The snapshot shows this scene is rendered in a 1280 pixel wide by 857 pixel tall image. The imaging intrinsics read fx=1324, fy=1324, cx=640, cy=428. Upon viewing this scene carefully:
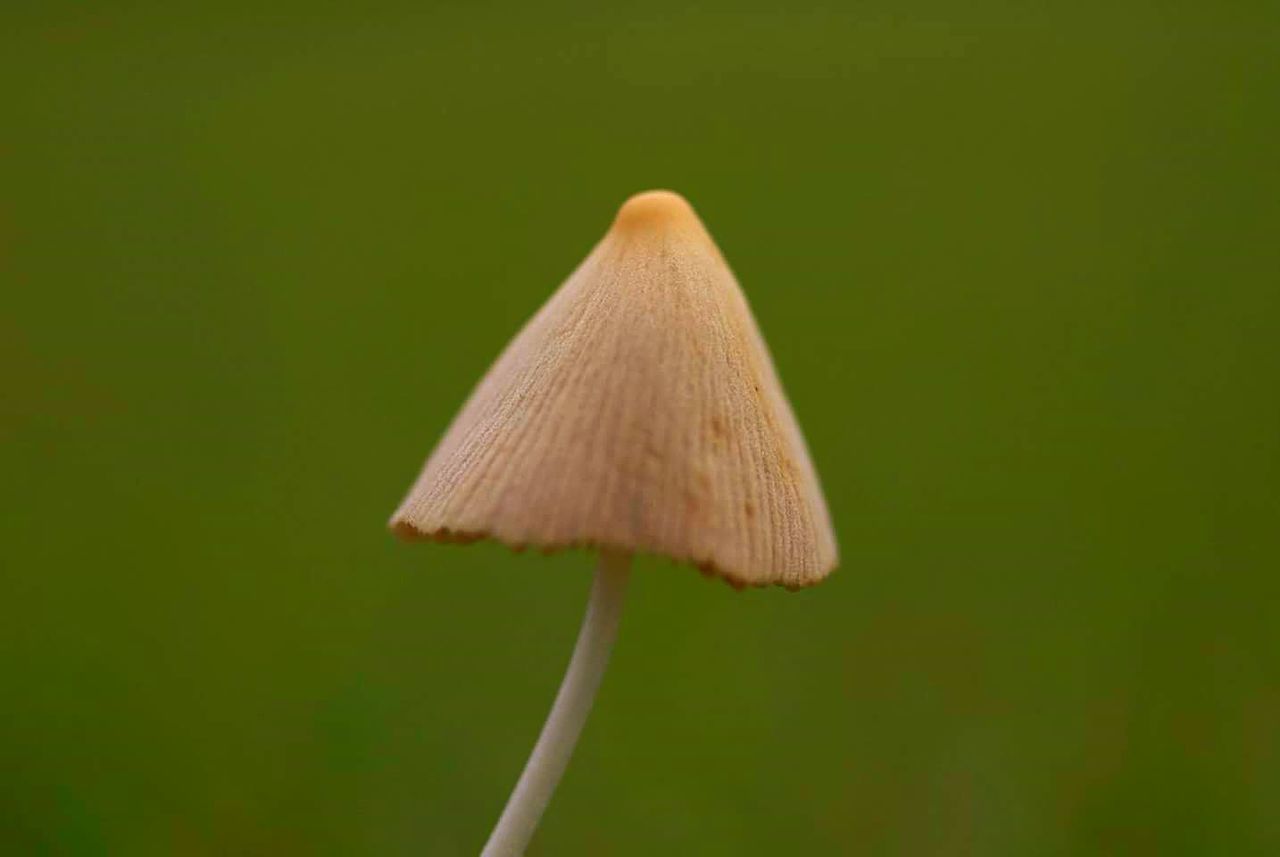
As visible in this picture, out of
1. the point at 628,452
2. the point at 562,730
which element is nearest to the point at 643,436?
the point at 628,452

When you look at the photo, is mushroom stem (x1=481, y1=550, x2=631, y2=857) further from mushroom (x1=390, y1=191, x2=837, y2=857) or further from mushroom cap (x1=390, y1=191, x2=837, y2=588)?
mushroom cap (x1=390, y1=191, x2=837, y2=588)

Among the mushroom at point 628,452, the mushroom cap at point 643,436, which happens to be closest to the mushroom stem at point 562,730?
the mushroom at point 628,452

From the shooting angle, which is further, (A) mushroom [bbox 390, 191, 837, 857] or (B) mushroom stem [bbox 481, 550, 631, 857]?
(B) mushroom stem [bbox 481, 550, 631, 857]

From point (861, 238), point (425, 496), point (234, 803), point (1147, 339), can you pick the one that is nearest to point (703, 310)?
point (425, 496)

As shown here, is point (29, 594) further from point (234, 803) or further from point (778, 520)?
point (778, 520)

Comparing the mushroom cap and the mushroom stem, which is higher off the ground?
the mushroom cap

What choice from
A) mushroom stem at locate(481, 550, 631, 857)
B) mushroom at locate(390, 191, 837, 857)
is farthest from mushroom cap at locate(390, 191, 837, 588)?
mushroom stem at locate(481, 550, 631, 857)

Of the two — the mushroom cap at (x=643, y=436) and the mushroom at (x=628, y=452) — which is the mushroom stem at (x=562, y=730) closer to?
the mushroom at (x=628, y=452)
